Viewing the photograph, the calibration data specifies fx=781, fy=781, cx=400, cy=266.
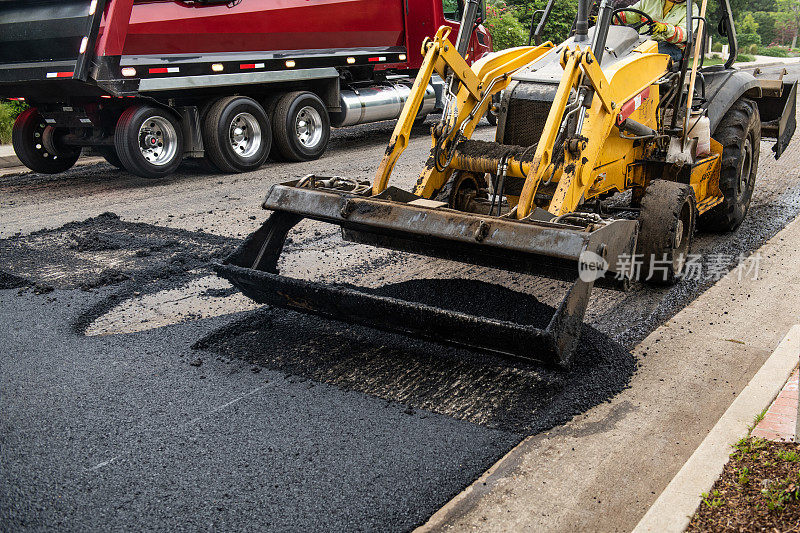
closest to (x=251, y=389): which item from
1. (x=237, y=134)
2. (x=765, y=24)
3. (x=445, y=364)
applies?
(x=445, y=364)

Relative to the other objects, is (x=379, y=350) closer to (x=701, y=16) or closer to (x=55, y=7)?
(x=701, y=16)

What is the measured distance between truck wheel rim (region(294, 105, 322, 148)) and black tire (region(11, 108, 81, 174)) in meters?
3.38

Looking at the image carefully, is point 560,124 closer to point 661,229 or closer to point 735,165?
point 661,229

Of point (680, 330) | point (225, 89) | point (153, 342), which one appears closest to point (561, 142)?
point (680, 330)

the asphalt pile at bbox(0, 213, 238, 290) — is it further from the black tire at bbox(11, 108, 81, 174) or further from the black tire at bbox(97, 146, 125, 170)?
the black tire at bbox(11, 108, 81, 174)

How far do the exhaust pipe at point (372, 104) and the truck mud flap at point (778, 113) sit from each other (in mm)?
5892

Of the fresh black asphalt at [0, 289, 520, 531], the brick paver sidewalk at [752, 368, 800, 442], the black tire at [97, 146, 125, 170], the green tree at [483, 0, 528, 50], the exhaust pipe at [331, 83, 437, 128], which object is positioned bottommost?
the fresh black asphalt at [0, 289, 520, 531]

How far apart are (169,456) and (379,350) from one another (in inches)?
60.6

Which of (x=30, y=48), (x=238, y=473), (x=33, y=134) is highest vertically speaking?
(x=30, y=48)

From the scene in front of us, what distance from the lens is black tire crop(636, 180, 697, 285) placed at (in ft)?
18.6

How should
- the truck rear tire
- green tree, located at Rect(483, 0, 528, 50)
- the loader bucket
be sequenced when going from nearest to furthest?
the loader bucket
the truck rear tire
green tree, located at Rect(483, 0, 528, 50)

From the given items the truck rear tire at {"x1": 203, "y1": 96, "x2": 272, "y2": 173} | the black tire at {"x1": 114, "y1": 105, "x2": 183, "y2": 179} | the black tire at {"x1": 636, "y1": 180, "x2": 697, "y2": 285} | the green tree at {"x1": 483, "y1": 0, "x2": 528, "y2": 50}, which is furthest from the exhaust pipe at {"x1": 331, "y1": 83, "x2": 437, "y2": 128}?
the black tire at {"x1": 636, "y1": 180, "x2": 697, "y2": 285}

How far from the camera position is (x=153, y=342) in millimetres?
5152

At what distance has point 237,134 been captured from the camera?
11.2 meters
